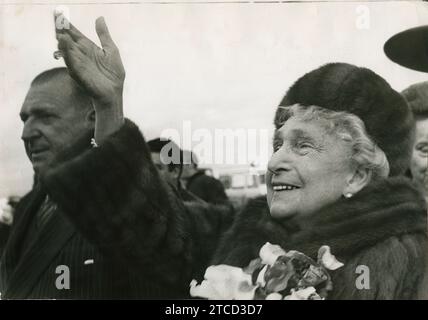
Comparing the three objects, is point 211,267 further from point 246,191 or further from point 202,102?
point 202,102

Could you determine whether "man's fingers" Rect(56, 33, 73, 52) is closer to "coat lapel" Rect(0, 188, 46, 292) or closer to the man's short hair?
the man's short hair

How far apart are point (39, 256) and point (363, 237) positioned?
6.04 feet

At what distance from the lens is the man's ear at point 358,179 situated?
3.66 meters

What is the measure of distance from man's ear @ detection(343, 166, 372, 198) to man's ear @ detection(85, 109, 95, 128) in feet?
4.82

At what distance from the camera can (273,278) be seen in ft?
12.1

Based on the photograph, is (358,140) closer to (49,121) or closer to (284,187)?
(284,187)

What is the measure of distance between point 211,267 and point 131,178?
0.68m

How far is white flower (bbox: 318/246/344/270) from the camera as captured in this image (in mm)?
3619

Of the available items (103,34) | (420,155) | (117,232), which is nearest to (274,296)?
(117,232)

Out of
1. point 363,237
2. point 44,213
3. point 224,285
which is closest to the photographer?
point 363,237

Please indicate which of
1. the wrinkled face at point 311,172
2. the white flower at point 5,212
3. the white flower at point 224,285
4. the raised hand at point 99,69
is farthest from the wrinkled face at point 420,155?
the white flower at point 5,212

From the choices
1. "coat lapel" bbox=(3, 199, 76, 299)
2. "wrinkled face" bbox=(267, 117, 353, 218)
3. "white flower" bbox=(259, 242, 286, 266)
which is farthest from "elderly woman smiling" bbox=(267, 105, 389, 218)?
"coat lapel" bbox=(3, 199, 76, 299)

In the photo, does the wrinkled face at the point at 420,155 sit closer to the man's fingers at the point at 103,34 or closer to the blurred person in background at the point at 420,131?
the blurred person in background at the point at 420,131
